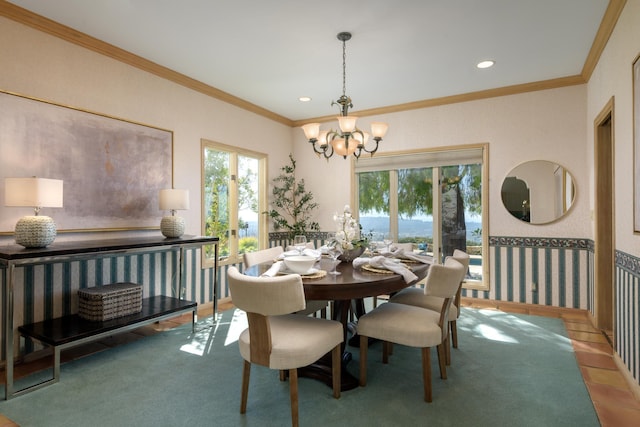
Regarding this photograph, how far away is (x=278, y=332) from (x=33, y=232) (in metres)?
1.86

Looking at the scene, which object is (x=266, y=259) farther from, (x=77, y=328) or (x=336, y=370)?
(x=77, y=328)

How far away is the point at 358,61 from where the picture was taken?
11.9 feet

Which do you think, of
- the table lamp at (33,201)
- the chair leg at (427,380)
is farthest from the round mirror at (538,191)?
the table lamp at (33,201)

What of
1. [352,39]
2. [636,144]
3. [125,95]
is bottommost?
[636,144]

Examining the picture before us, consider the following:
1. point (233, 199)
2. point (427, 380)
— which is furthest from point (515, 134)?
point (233, 199)

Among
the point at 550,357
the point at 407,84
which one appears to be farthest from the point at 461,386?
the point at 407,84

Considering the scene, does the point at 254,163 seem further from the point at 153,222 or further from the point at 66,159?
the point at 66,159

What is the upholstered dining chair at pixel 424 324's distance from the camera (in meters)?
2.21

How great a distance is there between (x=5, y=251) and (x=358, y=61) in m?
3.25

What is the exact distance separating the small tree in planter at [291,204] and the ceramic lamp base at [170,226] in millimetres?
1961

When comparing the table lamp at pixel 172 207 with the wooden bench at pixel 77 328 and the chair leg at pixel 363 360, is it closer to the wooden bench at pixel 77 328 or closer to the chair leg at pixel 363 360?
the wooden bench at pixel 77 328

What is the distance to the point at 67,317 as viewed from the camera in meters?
2.96

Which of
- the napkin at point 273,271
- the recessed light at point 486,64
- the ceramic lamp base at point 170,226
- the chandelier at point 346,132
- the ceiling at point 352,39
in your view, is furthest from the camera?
the recessed light at point 486,64

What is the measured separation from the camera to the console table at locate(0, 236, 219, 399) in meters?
2.29
